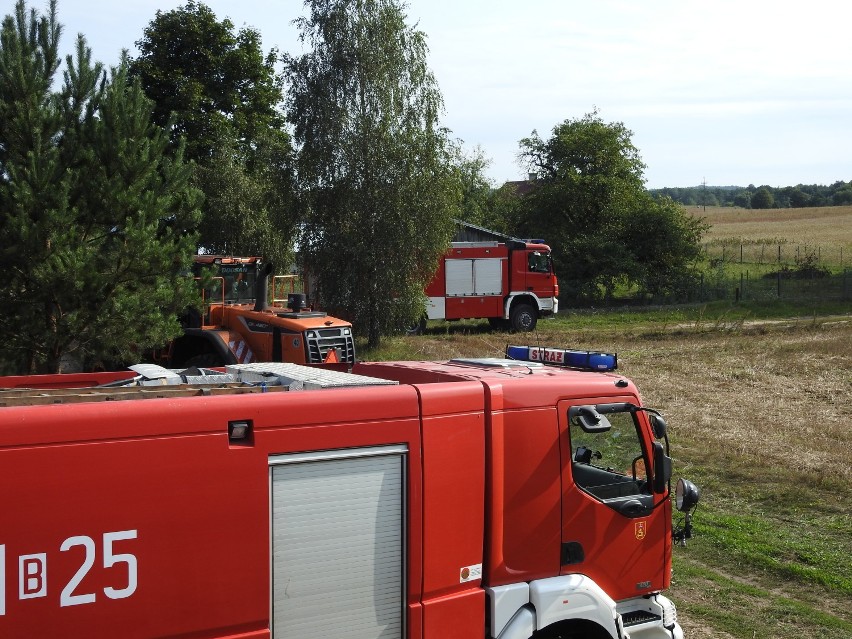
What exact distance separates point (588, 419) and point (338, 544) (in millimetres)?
1746

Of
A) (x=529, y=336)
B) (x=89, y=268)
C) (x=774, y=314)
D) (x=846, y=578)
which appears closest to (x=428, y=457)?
(x=846, y=578)

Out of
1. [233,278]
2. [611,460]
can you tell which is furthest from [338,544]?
[233,278]

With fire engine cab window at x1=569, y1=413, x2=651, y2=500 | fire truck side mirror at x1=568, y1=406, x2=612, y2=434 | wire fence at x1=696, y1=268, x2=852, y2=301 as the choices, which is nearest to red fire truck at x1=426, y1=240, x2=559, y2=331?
wire fence at x1=696, y1=268, x2=852, y2=301

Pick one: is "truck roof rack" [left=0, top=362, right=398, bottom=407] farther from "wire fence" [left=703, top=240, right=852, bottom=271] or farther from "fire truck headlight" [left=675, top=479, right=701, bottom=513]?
"wire fence" [left=703, top=240, right=852, bottom=271]

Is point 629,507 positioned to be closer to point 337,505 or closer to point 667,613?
point 667,613

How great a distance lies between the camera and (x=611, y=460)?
6449mm

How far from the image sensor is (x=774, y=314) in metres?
37.3

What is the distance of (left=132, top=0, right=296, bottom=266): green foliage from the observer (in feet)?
97.0

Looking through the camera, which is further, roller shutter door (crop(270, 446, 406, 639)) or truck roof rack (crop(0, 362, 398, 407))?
truck roof rack (crop(0, 362, 398, 407))

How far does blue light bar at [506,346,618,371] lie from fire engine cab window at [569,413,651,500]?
44 centimetres

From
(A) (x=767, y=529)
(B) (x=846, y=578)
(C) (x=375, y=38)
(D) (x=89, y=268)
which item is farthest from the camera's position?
(C) (x=375, y=38)

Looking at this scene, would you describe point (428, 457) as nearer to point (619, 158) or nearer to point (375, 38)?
point (375, 38)

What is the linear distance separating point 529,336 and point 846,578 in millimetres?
22150

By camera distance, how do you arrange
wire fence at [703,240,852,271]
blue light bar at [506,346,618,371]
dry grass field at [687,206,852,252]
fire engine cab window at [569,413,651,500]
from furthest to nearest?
dry grass field at [687,206,852,252]
wire fence at [703,240,852,271]
blue light bar at [506,346,618,371]
fire engine cab window at [569,413,651,500]
